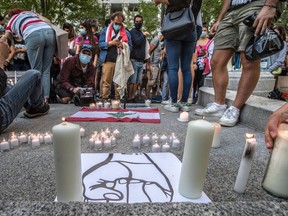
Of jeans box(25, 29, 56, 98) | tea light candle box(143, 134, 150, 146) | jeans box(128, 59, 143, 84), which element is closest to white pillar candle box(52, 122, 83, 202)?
tea light candle box(143, 134, 150, 146)

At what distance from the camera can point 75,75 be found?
4.71m

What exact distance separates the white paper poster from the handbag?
2.10m

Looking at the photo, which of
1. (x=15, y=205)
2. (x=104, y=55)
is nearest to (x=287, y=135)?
(x=15, y=205)

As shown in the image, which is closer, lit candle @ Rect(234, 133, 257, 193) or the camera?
lit candle @ Rect(234, 133, 257, 193)

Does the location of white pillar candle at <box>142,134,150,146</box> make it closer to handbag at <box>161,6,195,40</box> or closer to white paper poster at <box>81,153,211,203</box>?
white paper poster at <box>81,153,211,203</box>

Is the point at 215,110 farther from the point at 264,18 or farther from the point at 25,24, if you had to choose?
the point at 25,24

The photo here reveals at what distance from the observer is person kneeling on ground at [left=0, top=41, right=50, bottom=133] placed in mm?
2257

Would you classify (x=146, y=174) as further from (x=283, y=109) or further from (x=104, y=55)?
(x=104, y=55)

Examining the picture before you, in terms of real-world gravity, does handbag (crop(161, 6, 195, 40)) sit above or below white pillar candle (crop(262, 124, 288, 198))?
above

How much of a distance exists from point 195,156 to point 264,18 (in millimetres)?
1874

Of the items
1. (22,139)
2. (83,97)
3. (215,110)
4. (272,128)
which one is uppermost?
(272,128)

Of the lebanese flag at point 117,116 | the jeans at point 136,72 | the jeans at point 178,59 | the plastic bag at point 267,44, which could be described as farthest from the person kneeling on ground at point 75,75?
the plastic bag at point 267,44

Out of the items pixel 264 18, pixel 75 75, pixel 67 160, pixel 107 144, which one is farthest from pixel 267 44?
pixel 75 75

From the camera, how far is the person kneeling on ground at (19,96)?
7.40ft
